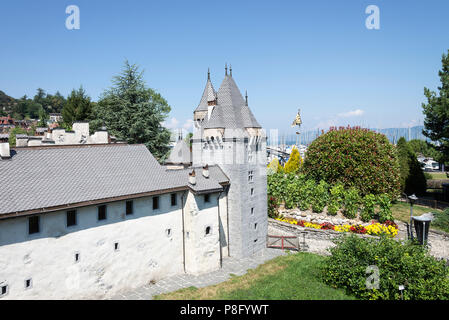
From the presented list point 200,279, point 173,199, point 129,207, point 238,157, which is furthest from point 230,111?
point 200,279

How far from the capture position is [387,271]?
57.0 feet

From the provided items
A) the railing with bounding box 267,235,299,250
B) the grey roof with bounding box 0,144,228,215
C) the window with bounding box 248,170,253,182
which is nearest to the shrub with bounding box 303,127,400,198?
the railing with bounding box 267,235,299,250

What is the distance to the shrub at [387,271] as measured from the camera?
16188mm

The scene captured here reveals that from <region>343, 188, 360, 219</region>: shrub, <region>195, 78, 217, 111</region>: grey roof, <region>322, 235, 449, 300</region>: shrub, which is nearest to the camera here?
<region>322, 235, 449, 300</region>: shrub

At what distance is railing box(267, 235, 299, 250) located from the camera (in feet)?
87.3

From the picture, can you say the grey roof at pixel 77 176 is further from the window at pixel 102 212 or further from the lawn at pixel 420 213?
the lawn at pixel 420 213

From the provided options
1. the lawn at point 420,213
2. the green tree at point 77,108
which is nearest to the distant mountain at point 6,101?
the green tree at point 77,108

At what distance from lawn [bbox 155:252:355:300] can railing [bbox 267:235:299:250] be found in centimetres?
363

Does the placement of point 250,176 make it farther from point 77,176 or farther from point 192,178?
point 77,176

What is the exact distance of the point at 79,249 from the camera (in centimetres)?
1619

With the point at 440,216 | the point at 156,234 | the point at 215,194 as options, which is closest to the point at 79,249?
the point at 156,234

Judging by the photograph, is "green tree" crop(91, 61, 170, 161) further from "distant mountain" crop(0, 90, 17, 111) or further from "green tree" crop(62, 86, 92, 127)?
"distant mountain" crop(0, 90, 17, 111)
